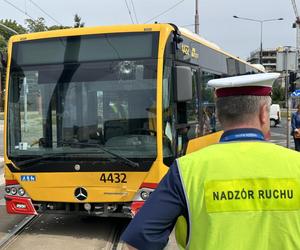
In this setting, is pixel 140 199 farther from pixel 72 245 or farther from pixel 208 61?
pixel 208 61

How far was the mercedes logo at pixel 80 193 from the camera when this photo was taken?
680cm

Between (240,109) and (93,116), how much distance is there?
16.9 feet

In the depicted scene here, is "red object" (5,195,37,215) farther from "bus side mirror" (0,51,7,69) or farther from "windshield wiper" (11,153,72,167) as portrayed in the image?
"bus side mirror" (0,51,7,69)

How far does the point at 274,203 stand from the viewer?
1.74 meters

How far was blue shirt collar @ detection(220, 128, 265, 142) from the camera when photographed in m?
1.88

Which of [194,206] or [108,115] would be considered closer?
[194,206]

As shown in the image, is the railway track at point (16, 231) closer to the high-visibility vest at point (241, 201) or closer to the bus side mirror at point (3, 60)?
the bus side mirror at point (3, 60)

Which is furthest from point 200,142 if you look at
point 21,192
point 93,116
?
point 21,192

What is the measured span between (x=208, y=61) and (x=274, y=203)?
815 cm

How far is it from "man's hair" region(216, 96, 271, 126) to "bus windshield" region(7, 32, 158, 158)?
478 cm

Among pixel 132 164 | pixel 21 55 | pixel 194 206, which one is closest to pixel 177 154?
pixel 132 164

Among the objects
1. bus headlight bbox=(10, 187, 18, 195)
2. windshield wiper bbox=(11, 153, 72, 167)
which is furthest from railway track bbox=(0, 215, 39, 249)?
windshield wiper bbox=(11, 153, 72, 167)

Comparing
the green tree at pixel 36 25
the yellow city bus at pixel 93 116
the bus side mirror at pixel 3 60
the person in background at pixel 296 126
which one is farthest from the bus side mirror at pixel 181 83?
the green tree at pixel 36 25

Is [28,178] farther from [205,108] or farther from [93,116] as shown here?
[205,108]
